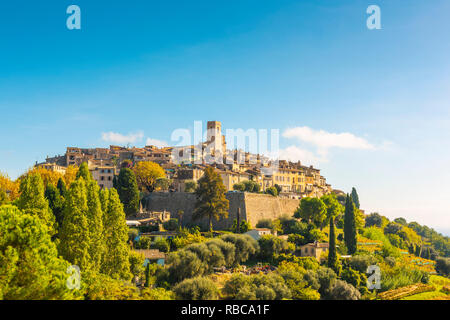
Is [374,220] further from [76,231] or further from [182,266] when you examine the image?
[76,231]

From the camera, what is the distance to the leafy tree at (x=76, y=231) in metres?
28.0

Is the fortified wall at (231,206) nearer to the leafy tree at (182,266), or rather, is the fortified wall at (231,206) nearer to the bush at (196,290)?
the leafy tree at (182,266)

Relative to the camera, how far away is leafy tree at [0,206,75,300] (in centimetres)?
1920

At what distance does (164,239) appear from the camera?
47531 mm

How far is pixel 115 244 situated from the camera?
104ft

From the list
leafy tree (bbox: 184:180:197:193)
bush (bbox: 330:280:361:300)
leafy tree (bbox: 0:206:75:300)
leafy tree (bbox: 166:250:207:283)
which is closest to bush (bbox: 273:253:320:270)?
bush (bbox: 330:280:361:300)

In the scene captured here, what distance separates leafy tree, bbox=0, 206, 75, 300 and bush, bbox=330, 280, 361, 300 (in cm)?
2614

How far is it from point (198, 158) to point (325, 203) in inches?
1610

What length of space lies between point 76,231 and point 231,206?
33.6m

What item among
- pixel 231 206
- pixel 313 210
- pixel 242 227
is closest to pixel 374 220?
pixel 313 210

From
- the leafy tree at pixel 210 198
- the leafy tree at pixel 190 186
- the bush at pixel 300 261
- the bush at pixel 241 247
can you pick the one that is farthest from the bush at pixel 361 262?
the leafy tree at pixel 190 186

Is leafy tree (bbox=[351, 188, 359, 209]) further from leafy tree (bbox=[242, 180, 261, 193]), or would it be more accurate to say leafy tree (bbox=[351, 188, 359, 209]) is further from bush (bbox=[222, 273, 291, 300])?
bush (bbox=[222, 273, 291, 300])
